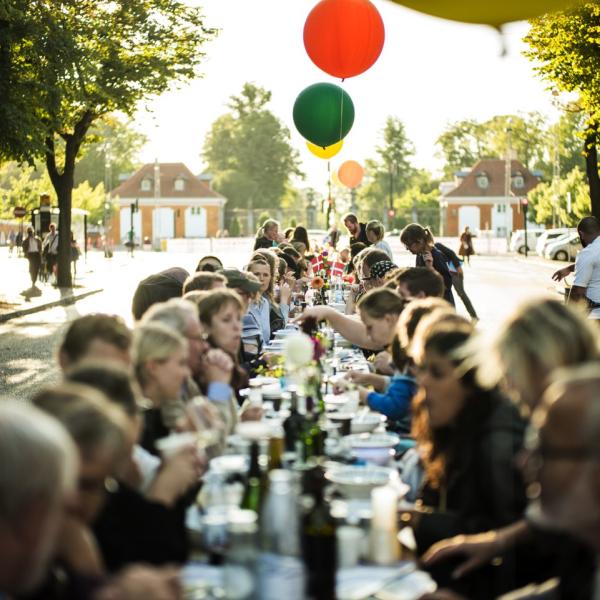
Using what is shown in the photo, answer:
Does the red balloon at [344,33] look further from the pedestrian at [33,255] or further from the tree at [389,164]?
the tree at [389,164]

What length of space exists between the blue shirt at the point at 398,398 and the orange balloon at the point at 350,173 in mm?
21571

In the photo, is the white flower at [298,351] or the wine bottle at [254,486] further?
the white flower at [298,351]

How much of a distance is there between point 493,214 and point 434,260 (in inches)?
3852

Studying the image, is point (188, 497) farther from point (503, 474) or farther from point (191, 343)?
point (191, 343)

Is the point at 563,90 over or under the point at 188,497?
over

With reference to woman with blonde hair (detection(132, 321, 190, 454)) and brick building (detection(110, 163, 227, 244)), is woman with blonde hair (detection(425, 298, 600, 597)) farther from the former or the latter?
brick building (detection(110, 163, 227, 244))

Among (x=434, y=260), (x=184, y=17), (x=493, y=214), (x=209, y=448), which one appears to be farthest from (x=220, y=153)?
(x=209, y=448)

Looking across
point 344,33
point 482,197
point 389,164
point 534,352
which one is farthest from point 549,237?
point 389,164

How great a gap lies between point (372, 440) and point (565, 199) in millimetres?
63644

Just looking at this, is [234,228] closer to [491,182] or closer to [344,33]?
[491,182]

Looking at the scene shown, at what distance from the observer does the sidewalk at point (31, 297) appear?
83.6 feet

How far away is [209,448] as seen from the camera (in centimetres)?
527

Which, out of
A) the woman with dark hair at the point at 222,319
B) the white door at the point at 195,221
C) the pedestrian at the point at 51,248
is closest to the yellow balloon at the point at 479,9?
the woman with dark hair at the point at 222,319

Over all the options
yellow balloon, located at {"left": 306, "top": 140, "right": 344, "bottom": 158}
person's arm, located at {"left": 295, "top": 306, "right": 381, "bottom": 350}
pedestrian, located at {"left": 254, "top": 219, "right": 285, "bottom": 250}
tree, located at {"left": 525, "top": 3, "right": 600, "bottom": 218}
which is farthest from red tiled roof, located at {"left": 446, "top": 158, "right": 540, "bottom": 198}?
person's arm, located at {"left": 295, "top": 306, "right": 381, "bottom": 350}
